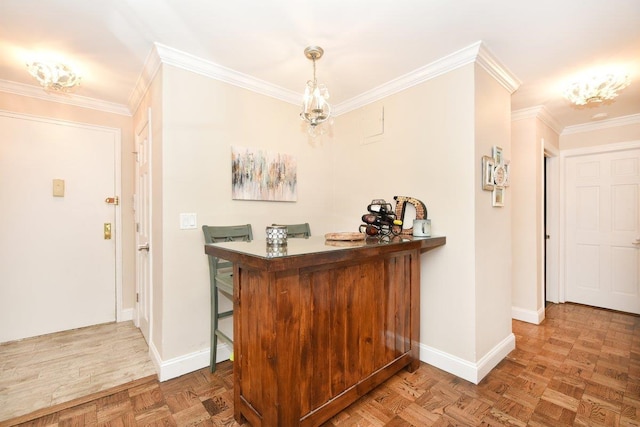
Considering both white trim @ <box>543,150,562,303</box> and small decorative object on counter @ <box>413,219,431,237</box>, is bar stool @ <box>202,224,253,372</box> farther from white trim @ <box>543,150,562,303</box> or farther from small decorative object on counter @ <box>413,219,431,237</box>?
white trim @ <box>543,150,562,303</box>

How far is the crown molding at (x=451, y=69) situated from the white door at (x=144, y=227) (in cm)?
204

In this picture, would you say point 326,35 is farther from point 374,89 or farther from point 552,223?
point 552,223

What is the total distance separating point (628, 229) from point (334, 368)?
4148 millimetres

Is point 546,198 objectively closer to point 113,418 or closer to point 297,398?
point 297,398

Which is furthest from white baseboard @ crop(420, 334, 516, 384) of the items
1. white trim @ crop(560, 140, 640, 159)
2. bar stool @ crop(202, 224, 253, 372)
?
white trim @ crop(560, 140, 640, 159)

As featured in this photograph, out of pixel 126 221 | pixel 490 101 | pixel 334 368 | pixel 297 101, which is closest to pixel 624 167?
pixel 490 101

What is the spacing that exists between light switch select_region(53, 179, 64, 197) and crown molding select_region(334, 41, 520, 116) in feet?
10.3

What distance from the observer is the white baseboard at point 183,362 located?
2086 mm

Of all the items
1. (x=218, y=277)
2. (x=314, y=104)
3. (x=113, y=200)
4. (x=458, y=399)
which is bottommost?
(x=458, y=399)

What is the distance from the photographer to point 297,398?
149 cm

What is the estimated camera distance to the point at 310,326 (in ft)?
5.09

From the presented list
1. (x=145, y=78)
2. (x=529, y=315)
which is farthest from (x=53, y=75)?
(x=529, y=315)

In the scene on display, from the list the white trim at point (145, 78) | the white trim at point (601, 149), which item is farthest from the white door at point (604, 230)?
the white trim at point (145, 78)

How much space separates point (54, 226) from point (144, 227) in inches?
41.5
